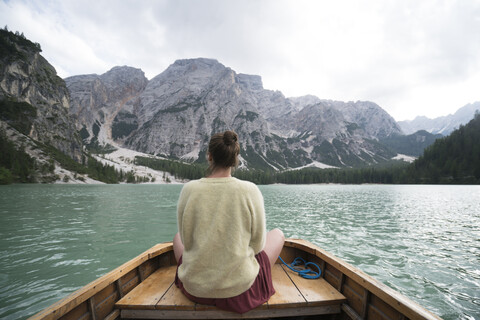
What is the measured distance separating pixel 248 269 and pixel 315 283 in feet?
9.64

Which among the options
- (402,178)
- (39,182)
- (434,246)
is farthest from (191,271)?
(402,178)

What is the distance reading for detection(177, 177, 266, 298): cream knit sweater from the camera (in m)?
3.07

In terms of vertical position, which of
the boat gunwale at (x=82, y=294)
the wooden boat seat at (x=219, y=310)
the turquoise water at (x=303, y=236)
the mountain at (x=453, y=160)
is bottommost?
the turquoise water at (x=303, y=236)

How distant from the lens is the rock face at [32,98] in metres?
140

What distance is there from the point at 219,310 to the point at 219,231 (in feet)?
5.63

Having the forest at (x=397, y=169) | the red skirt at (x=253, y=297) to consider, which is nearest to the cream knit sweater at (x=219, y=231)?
the red skirt at (x=253, y=297)

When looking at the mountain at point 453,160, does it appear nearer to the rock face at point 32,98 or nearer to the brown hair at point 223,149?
the brown hair at point 223,149

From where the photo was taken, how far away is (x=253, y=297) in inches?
146

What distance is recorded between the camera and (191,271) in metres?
3.24

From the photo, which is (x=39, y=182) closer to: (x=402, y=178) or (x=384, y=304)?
(x=384, y=304)

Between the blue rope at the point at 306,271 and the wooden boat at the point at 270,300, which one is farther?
the blue rope at the point at 306,271

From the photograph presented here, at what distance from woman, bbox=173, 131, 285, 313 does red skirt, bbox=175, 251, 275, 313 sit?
0.05 ft

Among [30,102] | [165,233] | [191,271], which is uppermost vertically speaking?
[30,102]

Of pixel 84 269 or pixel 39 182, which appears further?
pixel 39 182
